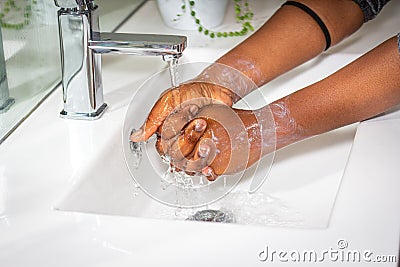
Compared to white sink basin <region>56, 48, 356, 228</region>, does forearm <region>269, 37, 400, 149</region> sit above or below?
above

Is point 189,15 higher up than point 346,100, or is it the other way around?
point 189,15

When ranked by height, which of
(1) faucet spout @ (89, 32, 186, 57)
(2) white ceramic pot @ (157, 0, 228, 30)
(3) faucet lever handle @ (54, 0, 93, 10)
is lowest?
(1) faucet spout @ (89, 32, 186, 57)

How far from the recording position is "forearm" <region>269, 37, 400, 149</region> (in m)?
1.24

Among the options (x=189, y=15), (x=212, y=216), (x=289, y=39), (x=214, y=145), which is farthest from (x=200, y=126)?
(x=189, y=15)

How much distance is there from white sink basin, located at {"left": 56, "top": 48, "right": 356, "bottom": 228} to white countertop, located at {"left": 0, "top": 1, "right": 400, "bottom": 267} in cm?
2

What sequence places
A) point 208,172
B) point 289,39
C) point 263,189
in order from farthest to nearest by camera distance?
point 289,39, point 263,189, point 208,172

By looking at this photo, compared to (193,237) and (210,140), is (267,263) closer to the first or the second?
(193,237)

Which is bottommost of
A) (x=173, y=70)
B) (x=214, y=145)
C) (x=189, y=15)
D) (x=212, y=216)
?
(x=212, y=216)

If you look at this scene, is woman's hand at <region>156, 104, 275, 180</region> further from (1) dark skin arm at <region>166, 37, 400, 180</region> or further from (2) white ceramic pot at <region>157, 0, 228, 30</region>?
(2) white ceramic pot at <region>157, 0, 228, 30</region>

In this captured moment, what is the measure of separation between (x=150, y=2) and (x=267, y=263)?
3.64 feet

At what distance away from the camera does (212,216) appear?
119 cm

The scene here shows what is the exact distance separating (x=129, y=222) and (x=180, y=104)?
11.9 inches

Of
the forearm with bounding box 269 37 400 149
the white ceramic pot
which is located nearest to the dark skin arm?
the forearm with bounding box 269 37 400 149

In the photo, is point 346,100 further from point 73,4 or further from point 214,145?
point 73,4
